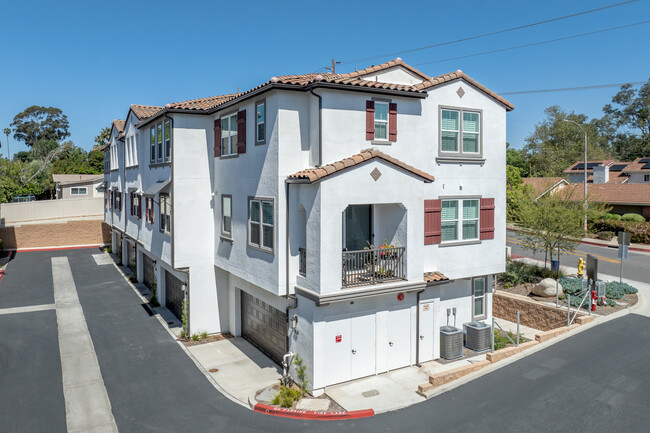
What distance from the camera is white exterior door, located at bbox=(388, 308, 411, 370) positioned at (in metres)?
14.0

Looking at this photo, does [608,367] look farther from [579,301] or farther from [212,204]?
[212,204]

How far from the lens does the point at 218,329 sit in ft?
59.2

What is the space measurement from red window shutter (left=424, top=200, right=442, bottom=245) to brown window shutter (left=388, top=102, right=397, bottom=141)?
2.46 meters

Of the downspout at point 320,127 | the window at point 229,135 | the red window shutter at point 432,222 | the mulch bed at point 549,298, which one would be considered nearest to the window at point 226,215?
the window at point 229,135

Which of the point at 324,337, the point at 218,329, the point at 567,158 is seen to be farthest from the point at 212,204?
the point at 567,158

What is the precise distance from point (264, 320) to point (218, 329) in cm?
313

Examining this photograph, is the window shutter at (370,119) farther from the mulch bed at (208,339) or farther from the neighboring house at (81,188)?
the neighboring house at (81,188)

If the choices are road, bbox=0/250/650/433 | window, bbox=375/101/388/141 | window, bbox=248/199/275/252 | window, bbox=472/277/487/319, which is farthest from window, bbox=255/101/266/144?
window, bbox=472/277/487/319

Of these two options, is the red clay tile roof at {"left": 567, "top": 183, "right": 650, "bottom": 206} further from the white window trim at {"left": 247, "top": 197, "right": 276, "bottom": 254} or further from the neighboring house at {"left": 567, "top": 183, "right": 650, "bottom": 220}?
the white window trim at {"left": 247, "top": 197, "right": 276, "bottom": 254}

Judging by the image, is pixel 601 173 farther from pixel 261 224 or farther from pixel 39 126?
pixel 39 126

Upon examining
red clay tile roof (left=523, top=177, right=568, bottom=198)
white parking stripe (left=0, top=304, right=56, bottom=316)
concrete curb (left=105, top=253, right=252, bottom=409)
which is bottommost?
concrete curb (left=105, top=253, right=252, bottom=409)

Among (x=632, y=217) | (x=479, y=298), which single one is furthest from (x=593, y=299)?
(x=632, y=217)

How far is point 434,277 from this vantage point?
14750mm

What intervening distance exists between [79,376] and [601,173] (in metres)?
59.7
